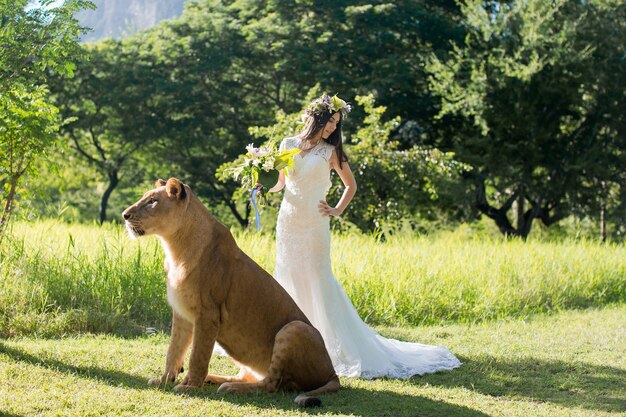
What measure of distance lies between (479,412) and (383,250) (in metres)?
6.07

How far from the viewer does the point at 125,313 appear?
8.48m

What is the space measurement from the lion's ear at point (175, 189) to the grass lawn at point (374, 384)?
1.36 m

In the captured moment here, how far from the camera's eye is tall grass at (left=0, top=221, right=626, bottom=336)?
8.24m

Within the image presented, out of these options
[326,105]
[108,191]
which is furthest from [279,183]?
[108,191]

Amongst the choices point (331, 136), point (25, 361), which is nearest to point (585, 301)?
point (331, 136)

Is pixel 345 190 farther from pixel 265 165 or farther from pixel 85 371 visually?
pixel 85 371

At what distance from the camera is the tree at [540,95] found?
20.9 metres

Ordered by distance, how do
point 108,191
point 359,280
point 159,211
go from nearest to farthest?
1. point 159,211
2. point 359,280
3. point 108,191

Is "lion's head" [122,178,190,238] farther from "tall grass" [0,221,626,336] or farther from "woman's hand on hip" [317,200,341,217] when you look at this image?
"tall grass" [0,221,626,336]

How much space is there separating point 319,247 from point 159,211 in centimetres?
189

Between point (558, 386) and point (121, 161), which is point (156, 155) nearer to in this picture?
point (121, 161)

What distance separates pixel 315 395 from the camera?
543cm

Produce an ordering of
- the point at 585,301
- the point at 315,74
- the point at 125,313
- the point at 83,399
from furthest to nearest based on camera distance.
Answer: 1. the point at 315,74
2. the point at 585,301
3. the point at 125,313
4. the point at 83,399

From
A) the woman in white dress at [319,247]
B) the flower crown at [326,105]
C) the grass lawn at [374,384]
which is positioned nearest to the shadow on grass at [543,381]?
the grass lawn at [374,384]
